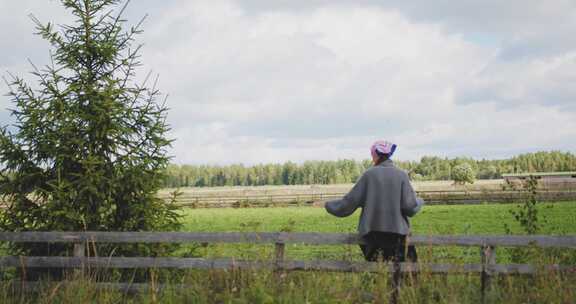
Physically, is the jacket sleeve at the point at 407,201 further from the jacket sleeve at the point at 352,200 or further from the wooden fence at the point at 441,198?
the wooden fence at the point at 441,198

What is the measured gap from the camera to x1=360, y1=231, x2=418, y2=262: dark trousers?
6102 mm

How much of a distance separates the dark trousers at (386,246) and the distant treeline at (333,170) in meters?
124

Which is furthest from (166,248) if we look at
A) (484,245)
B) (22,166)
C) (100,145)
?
(484,245)

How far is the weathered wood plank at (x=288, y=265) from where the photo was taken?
5.88m

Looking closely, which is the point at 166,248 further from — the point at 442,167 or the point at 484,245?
the point at 442,167

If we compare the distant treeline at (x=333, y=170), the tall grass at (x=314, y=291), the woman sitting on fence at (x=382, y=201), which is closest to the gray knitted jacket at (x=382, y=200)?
the woman sitting on fence at (x=382, y=201)

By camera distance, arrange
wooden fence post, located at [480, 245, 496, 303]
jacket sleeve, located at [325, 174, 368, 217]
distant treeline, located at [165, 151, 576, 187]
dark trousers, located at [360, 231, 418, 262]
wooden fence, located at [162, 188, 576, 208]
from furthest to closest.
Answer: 1. distant treeline, located at [165, 151, 576, 187]
2. wooden fence, located at [162, 188, 576, 208]
3. wooden fence post, located at [480, 245, 496, 303]
4. dark trousers, located at [360, 231, 418, 262]
5. jacket sleeve, located at [325, 174, 368, 217]

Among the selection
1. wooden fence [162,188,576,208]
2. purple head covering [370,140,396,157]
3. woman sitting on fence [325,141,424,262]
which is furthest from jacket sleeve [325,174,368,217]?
wooden fence [162,188,576,208]

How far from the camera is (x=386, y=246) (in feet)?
20.2

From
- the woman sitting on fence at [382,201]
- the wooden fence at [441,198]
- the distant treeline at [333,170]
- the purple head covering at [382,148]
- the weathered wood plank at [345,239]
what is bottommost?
the wooden fence at [441,198]

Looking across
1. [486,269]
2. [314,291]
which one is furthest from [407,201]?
[314,291]

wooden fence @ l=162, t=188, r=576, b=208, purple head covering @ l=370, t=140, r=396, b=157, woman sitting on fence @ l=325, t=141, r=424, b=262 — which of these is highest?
purple head covering @ l=370, t=140, r=396, b=157

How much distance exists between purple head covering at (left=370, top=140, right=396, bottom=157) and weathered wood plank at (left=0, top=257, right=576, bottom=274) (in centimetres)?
118

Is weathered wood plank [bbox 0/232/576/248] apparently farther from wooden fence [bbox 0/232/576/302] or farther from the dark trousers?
the dark trousers
